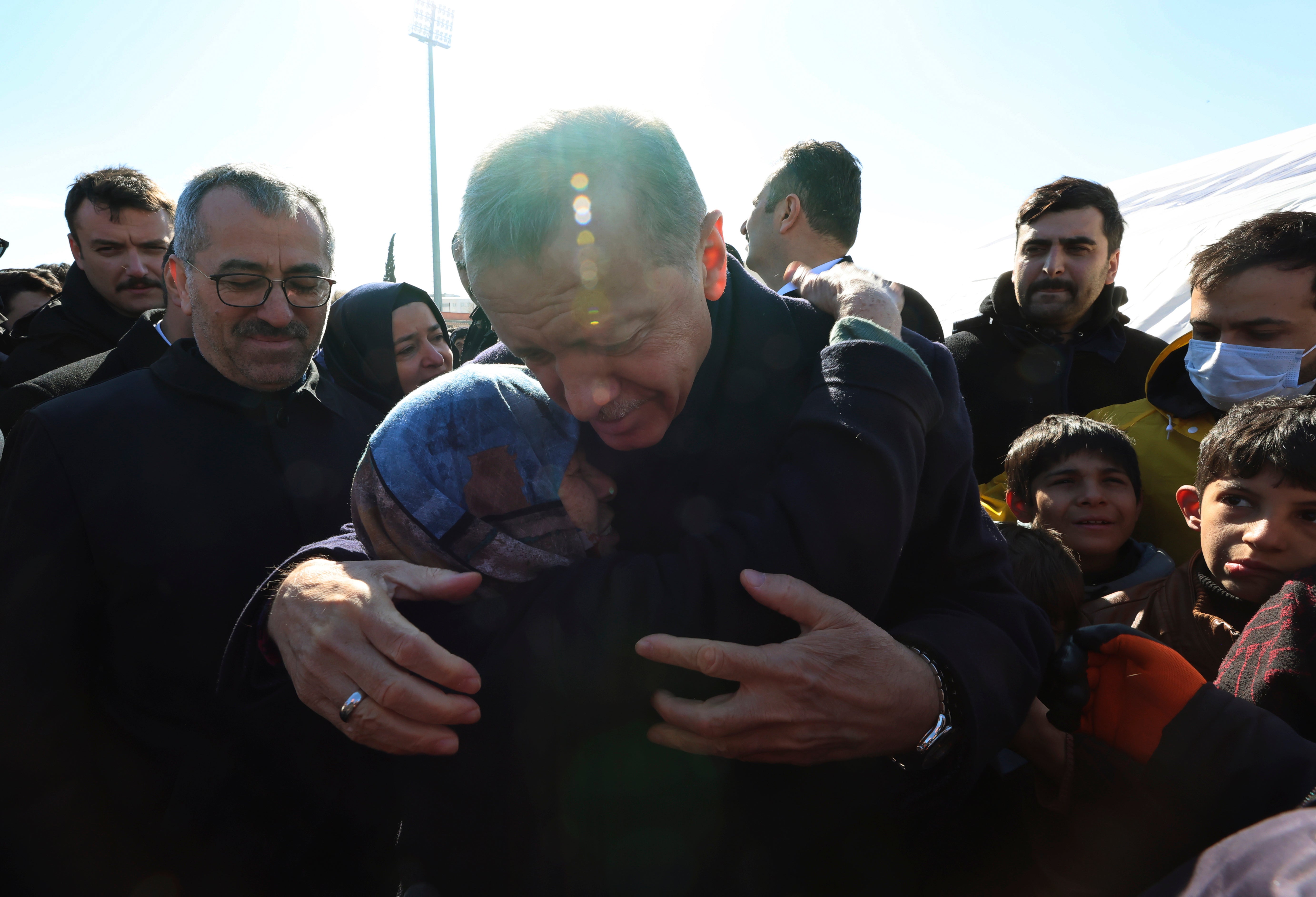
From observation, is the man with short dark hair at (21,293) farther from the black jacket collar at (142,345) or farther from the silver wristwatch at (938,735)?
the silver wristwatch at (938,735)

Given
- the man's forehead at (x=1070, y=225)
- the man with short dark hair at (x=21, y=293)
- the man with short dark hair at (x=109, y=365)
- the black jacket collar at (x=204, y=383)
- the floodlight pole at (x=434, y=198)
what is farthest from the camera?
the floodlight pole at (x=434, y=198)

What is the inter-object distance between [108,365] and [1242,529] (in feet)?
13.6

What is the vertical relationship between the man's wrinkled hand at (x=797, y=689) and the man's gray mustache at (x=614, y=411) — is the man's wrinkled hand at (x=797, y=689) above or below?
below

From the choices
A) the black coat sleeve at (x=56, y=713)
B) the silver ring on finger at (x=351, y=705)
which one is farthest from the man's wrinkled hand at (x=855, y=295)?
the black coat sleeve at (x=56, y=713)

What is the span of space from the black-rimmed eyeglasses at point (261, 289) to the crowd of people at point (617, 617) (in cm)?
2

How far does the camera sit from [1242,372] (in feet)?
9.34

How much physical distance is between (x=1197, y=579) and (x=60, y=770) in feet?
11.2

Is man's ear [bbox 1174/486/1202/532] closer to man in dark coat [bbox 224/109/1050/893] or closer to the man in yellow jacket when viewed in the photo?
the man in yellow jacket

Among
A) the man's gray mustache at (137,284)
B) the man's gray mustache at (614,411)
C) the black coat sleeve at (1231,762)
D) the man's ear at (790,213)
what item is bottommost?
the black coat sleeve at (1231,762)

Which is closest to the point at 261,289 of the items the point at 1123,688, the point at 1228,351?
the point at 1123,688

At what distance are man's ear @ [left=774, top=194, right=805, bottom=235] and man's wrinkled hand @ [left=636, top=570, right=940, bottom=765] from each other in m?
2.78

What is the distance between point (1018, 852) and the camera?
1.83 meters

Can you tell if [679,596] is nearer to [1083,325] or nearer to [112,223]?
[1083,325]

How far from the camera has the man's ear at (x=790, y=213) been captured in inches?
138
